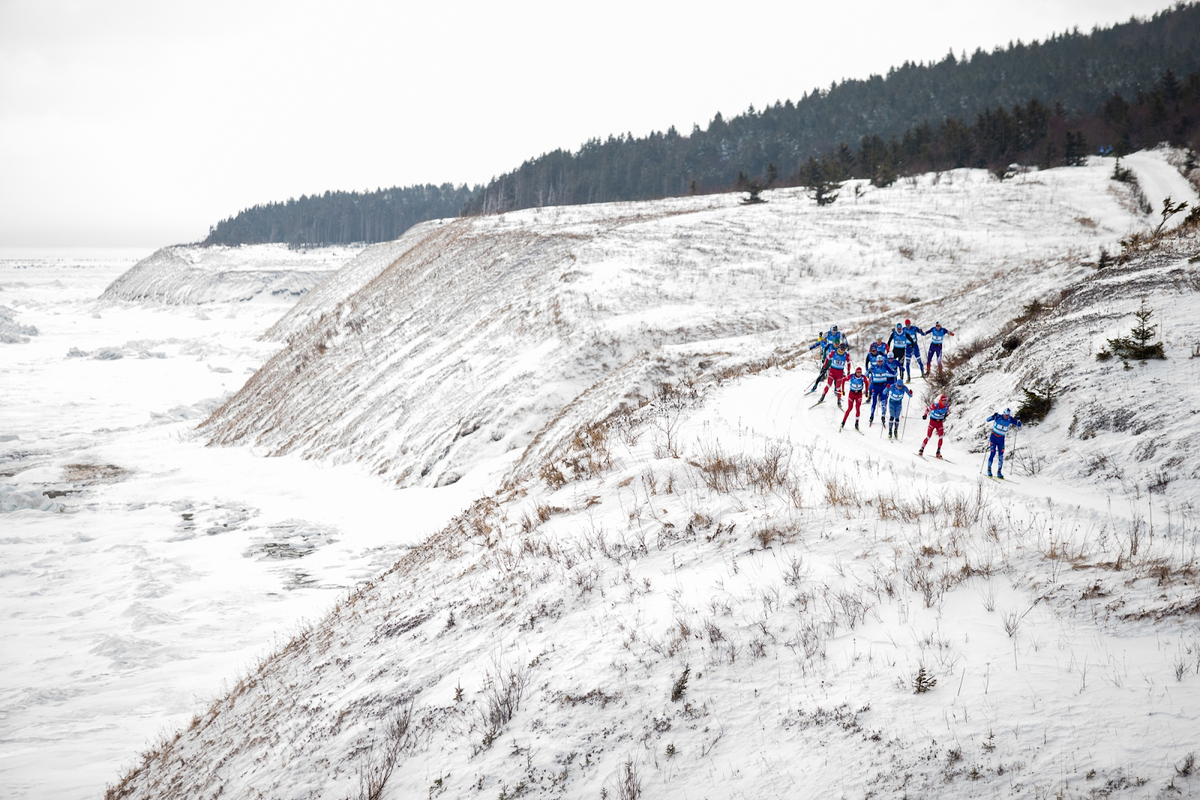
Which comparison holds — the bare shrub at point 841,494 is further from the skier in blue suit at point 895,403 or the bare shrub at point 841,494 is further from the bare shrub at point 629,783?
the skier in blue suit at point 895,403

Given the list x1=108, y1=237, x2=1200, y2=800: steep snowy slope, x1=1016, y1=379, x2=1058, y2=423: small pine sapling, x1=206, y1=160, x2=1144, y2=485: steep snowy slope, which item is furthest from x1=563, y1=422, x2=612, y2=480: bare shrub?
x1=1016, y1=379, x2=1058, y2=423: small pine sapling

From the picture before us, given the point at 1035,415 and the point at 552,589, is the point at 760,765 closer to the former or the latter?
the point at 552,589

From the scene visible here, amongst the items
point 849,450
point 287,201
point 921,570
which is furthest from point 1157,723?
point 287,201

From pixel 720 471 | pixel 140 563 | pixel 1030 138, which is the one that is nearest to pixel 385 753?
pixel 720 471

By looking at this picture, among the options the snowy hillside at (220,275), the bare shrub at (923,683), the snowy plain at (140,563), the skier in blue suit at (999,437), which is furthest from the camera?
the snowy hillside at (220,275)

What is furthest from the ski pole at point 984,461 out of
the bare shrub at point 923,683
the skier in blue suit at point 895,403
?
the bare shrub at point 923,683
